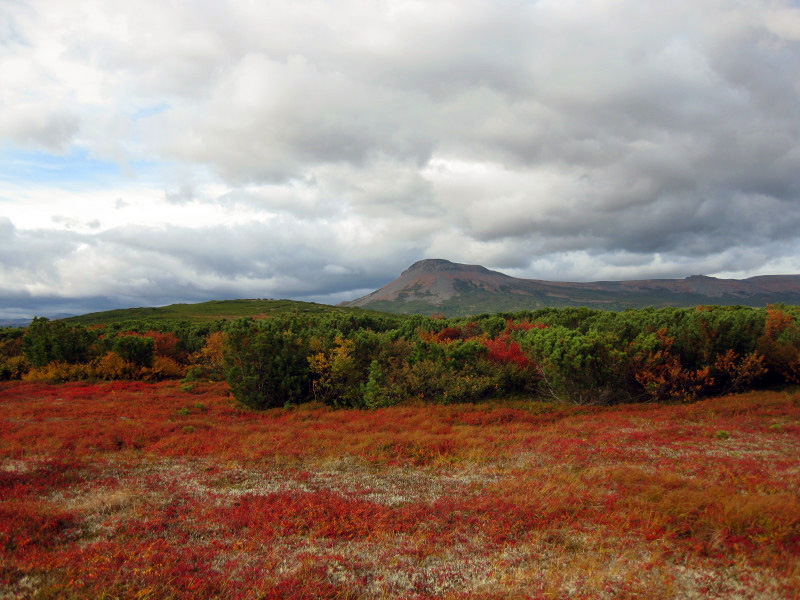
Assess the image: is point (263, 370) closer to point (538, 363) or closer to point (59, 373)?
point (538, 363)

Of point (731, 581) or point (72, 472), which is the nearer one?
point (731, 581)

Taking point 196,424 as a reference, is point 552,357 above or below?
above

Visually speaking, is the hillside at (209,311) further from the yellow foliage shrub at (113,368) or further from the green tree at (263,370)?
the green tree at (263,370)

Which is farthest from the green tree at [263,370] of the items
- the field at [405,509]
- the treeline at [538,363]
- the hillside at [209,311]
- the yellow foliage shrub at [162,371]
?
the hillside at [209,311]

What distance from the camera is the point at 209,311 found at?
148 metres

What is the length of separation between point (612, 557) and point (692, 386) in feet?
78.6

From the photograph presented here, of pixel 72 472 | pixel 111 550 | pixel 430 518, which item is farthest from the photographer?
pixel 72 472

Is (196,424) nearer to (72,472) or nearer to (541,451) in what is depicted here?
(72,472)

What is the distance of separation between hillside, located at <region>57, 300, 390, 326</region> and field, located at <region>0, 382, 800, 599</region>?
105 metres

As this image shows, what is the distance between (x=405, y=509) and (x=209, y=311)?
498 ft

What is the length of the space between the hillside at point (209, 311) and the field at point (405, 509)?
104558 mm

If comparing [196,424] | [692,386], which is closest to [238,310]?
[196,424]

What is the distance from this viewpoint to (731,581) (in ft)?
26.1

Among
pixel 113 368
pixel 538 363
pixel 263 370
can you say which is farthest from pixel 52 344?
pixel 538 363
